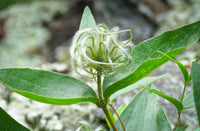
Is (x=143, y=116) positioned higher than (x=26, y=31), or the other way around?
(x=26, y=31)

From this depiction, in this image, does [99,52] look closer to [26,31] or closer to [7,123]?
[7,123]

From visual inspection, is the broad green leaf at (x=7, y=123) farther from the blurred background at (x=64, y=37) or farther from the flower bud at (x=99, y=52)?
the blurred background at (x=64, y=37)

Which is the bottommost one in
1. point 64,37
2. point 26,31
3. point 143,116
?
point 143,116

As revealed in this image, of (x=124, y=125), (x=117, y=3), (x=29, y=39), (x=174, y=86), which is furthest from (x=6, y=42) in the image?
(x=124, y=125)

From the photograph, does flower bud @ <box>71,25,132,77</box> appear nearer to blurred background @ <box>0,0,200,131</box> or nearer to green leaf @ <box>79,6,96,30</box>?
green leaf @ <box>79,6,96,30</box>

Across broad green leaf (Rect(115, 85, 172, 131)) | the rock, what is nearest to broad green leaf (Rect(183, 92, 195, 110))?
broad green leaf (Rect(115, 85, 172, 131))

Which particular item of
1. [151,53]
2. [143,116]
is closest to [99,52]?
[151,53]
